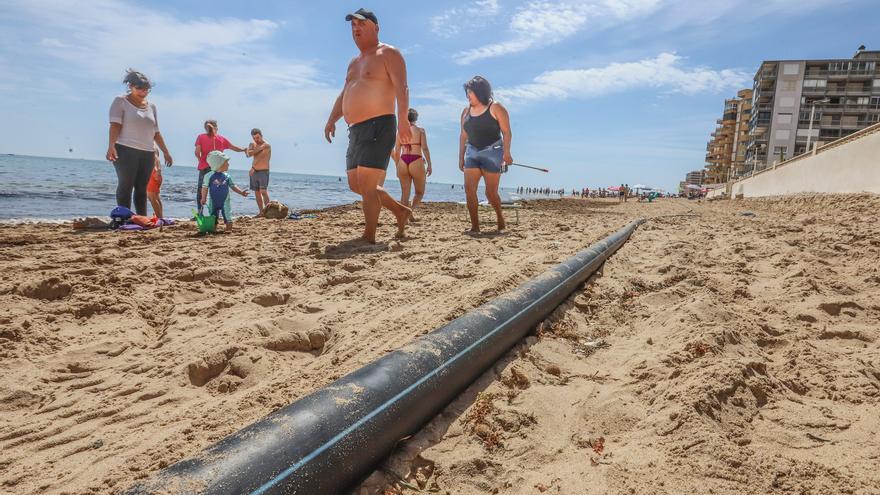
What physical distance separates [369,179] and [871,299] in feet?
12.7

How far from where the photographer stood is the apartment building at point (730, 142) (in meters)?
72.2

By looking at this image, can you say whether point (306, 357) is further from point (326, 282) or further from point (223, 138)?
point (223, 138)

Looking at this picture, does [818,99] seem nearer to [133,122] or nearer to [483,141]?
[483,141]

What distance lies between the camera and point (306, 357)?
6.72ft

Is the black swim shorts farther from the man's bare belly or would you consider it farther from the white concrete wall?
the white concrete wall

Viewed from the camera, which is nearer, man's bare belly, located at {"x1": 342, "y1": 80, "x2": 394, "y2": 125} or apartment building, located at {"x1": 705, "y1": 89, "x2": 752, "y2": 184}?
man's bare belly, located at {"x1": 342, "y1": 80, "x2": 394, "y2": 125}

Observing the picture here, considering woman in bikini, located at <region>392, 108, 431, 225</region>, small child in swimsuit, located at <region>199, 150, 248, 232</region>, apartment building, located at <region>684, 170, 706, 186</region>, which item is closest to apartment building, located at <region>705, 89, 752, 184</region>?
apartment building, located at <region>684, 170, 706, 186</region>

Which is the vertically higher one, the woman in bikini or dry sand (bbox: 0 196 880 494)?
the woman in bikini

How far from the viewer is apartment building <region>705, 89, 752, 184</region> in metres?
72.2

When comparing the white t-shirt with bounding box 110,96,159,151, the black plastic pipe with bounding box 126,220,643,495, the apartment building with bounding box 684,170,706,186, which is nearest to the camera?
the black plastic pipe with bounding box 126,220,643,495

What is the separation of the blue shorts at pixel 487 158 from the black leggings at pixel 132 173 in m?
4.23

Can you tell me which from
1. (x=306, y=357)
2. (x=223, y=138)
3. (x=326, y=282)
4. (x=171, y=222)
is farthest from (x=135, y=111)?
(x=306, y=357)

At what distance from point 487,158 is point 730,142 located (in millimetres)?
93918

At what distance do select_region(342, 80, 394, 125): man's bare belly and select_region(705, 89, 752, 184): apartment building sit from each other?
79.4m
